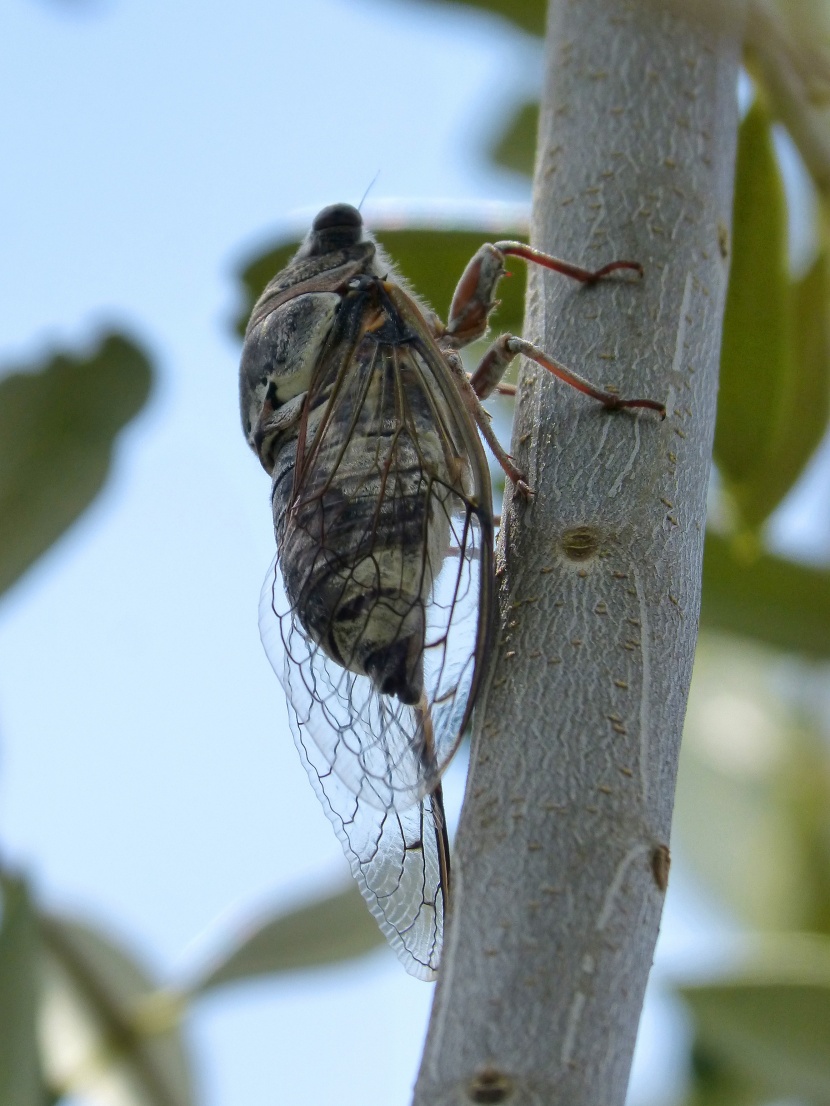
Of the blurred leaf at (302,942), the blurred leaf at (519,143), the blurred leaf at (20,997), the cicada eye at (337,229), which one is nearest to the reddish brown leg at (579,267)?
the cicada eye at (337,229)

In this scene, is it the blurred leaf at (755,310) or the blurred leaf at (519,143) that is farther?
the blurred leaf at (519,143)

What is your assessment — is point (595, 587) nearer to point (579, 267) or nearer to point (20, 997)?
point (579, 267)

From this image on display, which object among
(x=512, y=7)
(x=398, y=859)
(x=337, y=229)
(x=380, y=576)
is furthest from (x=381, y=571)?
(x=512, y=7)

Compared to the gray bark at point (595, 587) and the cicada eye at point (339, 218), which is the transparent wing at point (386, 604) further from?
the cicada eye at point (339, 218)

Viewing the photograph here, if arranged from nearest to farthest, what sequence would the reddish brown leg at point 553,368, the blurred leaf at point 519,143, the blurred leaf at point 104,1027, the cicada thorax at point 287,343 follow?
the reddish brown leg at point 553,368, the cicada thorax at point 287,343, the blurred leaf at point 104,1027, the blurred leaf at point 519,143

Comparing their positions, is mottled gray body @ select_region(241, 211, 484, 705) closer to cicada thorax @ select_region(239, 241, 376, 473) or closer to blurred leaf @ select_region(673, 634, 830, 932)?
cicada thorax @ select_region(239, 241, 376, 473)

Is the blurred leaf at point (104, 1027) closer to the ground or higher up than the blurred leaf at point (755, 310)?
closer to the ground
